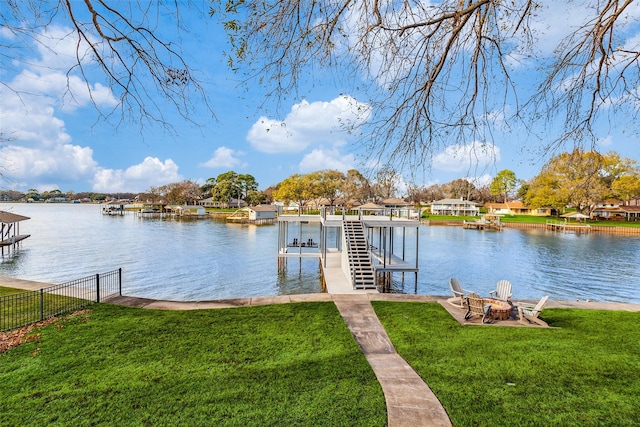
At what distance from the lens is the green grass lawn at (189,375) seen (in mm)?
4680

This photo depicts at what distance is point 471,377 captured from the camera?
19.1 ft

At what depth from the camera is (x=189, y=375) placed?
579cm

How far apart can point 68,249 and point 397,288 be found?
30.8 metres

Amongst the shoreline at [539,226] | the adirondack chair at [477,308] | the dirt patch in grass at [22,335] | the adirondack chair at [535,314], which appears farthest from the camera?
the shoreline at [539,226]

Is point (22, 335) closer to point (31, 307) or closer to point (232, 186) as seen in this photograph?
point (31, 307)

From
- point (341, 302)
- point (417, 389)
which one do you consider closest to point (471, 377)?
point (417, 389)

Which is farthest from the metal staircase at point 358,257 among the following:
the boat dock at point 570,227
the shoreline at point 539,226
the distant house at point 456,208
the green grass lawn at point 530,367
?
the distant house at point 456,208

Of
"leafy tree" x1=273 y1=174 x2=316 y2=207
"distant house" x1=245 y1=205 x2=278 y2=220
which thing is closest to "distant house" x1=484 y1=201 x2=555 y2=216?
"leafy tree" x1=273 y1=174 x2=316 y2=207

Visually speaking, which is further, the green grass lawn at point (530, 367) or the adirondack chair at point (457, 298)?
the adirondack chair at point (457, 298)

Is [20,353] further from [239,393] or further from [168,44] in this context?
[168,44]

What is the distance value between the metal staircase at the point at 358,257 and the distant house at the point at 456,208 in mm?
88703

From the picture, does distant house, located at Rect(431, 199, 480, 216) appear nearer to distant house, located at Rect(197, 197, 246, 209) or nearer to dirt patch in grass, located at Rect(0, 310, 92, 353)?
distant house, located at Rect(197, 197, 246, 209)

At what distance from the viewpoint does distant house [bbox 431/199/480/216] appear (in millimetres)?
97438

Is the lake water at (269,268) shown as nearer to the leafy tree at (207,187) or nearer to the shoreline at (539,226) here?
the shoreline at (539,226)
